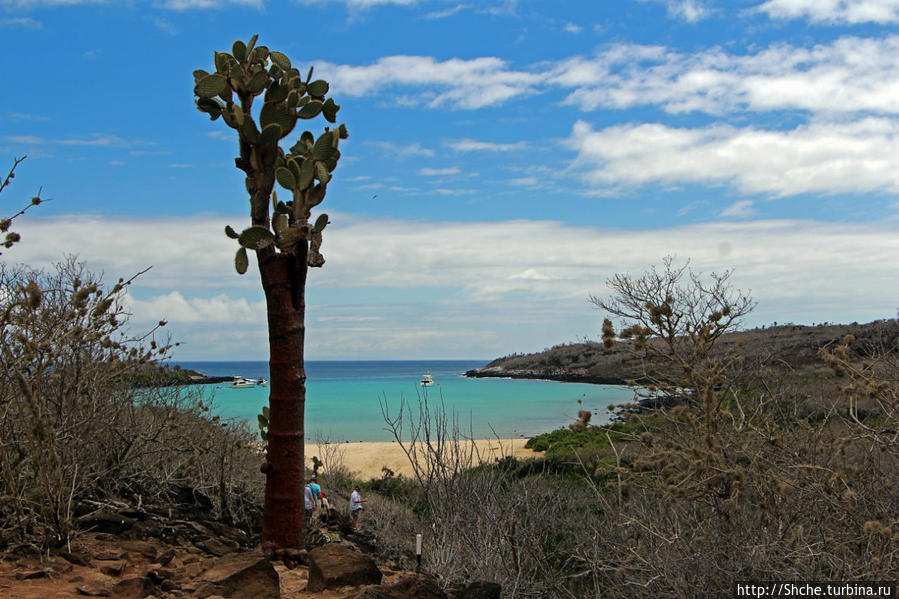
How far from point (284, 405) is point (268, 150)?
5.90 ft

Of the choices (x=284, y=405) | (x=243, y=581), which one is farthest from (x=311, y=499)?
(x=243, y=581)

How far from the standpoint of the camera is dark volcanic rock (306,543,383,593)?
168 inches

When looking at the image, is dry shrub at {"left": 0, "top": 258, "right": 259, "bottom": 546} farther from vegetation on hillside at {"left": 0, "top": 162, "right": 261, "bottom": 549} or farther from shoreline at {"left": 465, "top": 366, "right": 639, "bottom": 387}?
shoreline at {"left": 465, "top": 366, "right": 639, "bottom": 387}

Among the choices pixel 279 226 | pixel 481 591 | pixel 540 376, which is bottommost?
pixel 540 376

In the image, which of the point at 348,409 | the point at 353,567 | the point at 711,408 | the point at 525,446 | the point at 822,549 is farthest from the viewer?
the point at 348,409

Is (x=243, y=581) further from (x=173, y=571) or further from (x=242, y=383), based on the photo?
(x=242, y=383)

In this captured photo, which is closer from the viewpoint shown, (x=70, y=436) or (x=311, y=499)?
(x=70, y=436)

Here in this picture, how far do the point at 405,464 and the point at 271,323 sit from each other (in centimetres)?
2208

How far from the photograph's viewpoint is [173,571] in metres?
4.37

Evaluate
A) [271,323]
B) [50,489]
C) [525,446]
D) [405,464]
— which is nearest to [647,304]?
[271,323]

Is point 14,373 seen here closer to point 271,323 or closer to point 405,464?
point 271,323

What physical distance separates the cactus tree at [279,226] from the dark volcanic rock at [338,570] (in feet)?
1.51

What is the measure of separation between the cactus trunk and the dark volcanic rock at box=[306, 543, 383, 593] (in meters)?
0.40

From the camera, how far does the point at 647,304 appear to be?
827 cm
